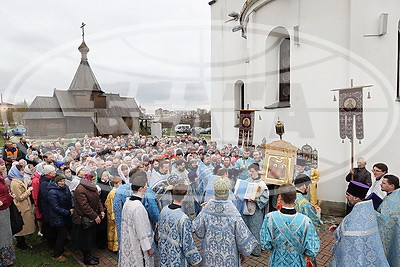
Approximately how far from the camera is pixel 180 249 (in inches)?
125

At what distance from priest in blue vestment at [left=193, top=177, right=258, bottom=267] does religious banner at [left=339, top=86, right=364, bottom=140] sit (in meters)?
4.64

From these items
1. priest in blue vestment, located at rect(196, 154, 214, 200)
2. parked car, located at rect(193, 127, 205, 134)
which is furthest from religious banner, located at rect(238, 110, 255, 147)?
parked car, located at rect(193, 127, 205, 134)

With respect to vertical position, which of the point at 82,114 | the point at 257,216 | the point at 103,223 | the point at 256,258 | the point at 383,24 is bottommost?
the point at 256,258

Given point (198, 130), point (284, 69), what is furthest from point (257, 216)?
point (198, 130)

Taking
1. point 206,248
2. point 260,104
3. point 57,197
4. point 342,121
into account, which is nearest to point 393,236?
point 206,248

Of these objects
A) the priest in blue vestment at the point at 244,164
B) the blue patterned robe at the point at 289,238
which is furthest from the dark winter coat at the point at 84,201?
the priest in blue vestment at the point at 244,164

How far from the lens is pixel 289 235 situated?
2801 millimetres

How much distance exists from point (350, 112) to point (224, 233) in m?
4.95

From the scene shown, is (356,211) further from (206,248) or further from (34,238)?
(34,238)

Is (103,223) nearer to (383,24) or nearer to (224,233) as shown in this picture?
(224,233)

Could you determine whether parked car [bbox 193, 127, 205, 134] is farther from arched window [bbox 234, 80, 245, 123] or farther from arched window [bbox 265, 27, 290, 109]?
arched window [bbox 265, 27, 290, 109]

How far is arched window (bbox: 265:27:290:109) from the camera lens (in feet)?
28.5

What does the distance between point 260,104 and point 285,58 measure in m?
1.77

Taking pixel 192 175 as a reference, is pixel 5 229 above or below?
below
